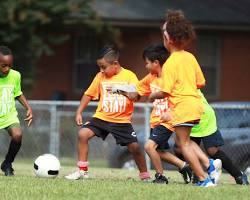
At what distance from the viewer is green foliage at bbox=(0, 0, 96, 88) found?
2355cm

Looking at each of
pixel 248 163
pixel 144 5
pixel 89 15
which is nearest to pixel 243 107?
pixel 248 163

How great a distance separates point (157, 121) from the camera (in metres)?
12.1

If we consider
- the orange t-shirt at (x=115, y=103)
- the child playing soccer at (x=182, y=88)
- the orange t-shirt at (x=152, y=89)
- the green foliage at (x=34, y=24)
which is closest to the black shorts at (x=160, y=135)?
the orange t-shirt at (x=152, y=89)

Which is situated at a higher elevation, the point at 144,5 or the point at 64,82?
the point at 144,5

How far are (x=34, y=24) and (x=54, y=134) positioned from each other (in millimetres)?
5390

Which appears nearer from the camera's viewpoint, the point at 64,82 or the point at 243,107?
the point at 243,107

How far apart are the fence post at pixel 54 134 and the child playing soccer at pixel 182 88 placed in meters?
8.61

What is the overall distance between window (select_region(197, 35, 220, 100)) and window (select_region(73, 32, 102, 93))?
2.97 m

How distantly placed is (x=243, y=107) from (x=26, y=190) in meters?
7.15

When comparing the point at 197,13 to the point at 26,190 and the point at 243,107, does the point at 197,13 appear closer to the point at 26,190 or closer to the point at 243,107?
the point at 243,107

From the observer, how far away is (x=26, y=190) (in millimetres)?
10102

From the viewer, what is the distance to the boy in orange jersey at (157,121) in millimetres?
11820

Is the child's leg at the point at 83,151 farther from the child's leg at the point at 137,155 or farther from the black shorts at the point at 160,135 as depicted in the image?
the black shorts at the point at 160,135

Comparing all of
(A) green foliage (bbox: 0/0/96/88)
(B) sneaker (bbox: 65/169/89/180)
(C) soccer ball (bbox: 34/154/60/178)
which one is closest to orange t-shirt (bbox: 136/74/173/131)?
(B) sneaker (bbox: 65/169/89/180)
